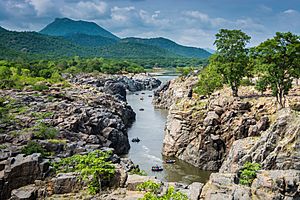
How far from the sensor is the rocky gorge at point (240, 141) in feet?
112

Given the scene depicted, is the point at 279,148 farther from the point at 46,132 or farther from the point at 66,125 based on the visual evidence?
the point at 66,125

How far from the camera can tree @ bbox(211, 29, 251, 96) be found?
237 ft

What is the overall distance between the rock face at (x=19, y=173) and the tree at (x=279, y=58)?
40801 millimetres

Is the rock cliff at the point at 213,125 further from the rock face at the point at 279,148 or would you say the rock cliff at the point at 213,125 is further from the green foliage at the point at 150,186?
the green foliage at the point at 150,186

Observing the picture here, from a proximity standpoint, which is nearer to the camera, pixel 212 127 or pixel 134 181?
pixel 134 181

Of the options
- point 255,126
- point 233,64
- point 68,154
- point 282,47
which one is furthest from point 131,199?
point 233,64

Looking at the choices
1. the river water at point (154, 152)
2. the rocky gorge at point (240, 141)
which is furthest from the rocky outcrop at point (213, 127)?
the river water at point (154, 152)

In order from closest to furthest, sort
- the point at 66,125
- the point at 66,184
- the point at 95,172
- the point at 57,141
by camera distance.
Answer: the point at 95,172 → the point at 66,184 → the point at 57,141 → the point at 66,125

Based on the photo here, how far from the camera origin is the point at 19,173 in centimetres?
3969

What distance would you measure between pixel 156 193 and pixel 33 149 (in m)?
25.9

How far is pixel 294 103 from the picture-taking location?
6550cm

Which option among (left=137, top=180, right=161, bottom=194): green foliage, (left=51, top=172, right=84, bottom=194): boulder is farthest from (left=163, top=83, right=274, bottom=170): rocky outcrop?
(left=51, top=172, right=84, bottom=194): boulder

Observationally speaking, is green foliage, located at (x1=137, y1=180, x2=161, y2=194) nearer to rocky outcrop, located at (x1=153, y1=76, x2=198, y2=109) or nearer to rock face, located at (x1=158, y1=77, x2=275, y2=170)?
rock face, located at (x1=158, y1=77, x2=275, y2=170)

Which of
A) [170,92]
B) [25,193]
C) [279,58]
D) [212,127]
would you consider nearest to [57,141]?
[25,193]
